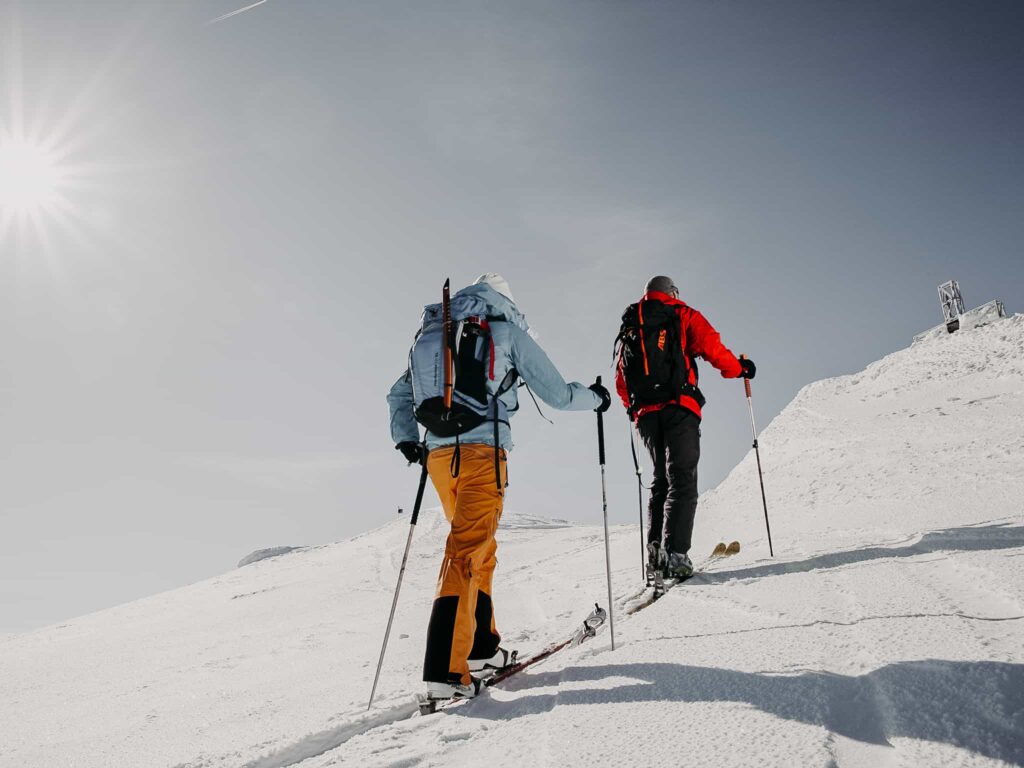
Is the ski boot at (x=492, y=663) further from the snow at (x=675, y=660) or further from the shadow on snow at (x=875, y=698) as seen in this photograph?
the shadow on snow at (x=875, y=698)

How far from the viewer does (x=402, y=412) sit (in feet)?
13.1

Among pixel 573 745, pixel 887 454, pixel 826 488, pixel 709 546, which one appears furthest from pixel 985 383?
pixel 573 745

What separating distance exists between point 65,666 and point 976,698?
280 inches

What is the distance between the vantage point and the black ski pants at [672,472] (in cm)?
479

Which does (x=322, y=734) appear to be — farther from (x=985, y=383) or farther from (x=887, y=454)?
(x=985, y=383)

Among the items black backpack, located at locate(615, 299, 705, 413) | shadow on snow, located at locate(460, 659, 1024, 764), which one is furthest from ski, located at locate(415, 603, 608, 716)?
black backpack, located at locate(615, 299, 705, 413)

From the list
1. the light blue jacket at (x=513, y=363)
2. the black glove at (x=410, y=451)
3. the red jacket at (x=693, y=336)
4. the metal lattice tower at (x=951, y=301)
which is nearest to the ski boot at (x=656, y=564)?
the red jacket at (x=693, y=336)

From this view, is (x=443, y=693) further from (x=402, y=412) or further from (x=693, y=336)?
(x=693, y=336)

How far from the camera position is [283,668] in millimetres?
4227

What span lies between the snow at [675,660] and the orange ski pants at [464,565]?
269 millimetres

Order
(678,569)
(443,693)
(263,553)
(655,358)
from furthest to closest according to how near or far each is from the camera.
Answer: (263,553), (655,358), (678,569), (443,693)

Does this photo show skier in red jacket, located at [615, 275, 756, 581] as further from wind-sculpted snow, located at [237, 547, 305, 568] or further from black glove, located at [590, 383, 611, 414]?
wind-sculpted snow, located at [237, 547, 305, 568]

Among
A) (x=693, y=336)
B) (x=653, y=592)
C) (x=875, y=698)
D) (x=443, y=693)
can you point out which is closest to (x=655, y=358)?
(x=693, y=336)

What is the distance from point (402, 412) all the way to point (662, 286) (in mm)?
2793
